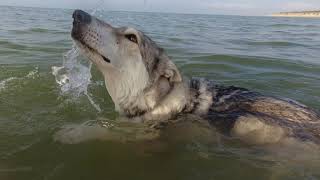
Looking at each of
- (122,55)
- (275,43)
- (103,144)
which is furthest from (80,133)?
(275,43)

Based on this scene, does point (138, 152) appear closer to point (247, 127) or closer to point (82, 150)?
point (82, 150)

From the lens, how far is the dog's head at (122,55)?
551 cm

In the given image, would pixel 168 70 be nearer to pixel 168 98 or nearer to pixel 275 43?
pixel 168 98

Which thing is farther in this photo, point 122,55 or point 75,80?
point 75,80

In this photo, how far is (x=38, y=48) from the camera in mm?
13156

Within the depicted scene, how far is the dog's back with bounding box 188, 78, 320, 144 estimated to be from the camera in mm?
5824

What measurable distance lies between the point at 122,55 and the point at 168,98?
851 mm

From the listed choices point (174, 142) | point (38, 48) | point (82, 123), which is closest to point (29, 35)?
point (38, 48)

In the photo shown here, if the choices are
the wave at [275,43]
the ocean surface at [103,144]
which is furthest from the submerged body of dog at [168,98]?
Answer: the wave at [275,43]

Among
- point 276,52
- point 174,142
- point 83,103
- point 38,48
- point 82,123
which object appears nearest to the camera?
point 174,142

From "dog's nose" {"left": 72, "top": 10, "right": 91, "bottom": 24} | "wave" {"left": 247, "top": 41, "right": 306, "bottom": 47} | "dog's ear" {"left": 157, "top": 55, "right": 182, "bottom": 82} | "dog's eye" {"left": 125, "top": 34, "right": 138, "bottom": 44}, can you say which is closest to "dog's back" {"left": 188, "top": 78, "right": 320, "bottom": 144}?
"dog's ear" {"left": 157, "top": 55, "right": 182, "bottom": 82}

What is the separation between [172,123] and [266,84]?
430 centimetres

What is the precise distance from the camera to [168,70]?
6121 millimetres

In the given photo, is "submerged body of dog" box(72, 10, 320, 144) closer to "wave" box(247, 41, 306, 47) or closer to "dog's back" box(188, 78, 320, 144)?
"dog's back" box(188, 78, 320, 144)
